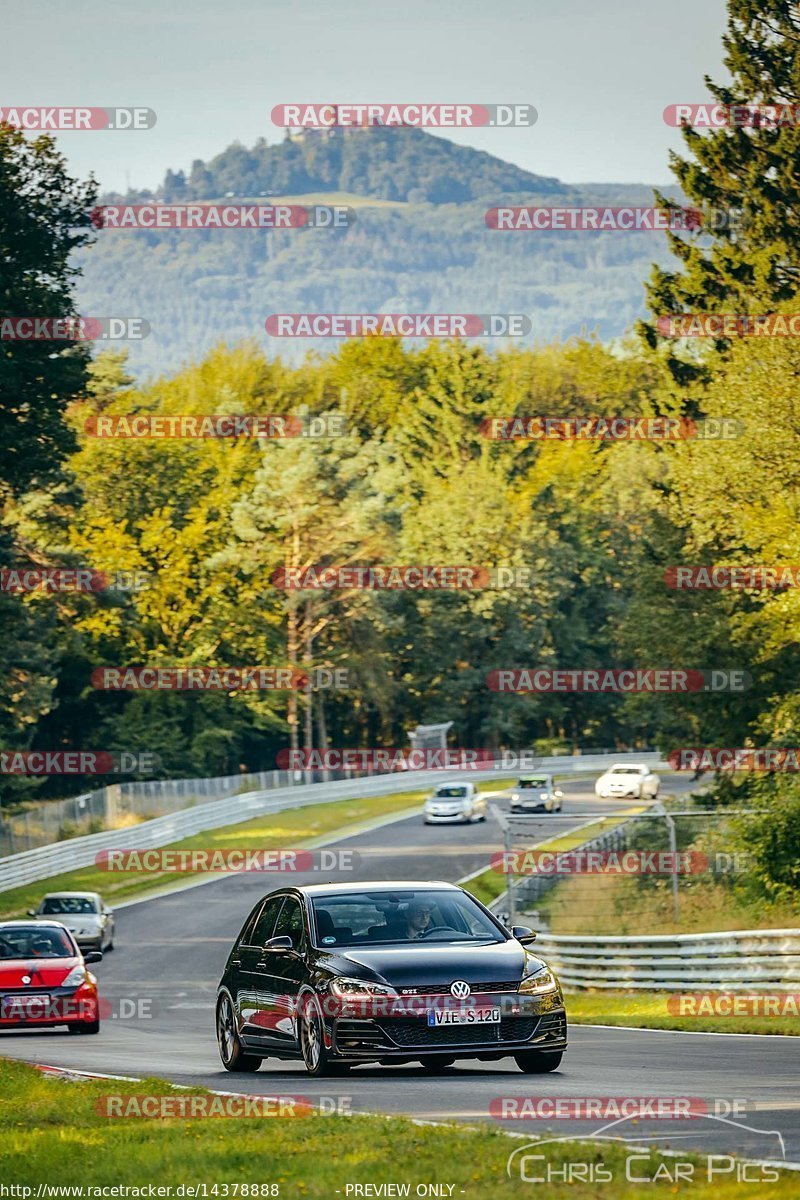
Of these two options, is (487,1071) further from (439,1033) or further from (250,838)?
(250,838)

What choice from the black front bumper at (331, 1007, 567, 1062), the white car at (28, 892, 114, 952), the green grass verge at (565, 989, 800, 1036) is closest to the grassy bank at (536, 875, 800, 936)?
the green grass verge at (565, 989, 800, 1036)

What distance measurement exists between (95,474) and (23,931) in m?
63.3

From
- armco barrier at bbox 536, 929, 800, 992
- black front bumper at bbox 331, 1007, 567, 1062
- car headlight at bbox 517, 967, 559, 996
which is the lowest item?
armco barrier at bbox 536, 929, 800, 992

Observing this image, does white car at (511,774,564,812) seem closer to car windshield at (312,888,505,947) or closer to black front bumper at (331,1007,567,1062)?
car windshield at (312,888,505,947)

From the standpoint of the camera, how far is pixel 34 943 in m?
23.1

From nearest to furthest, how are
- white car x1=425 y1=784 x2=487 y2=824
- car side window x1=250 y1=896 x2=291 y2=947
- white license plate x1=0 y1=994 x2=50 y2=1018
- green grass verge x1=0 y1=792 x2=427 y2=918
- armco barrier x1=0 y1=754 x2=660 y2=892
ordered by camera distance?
1. car side window x1=250 y1=896 x2=291 y2=947
2. white license plate x1=0 y1=994 x2=50 y2=1018
3. green grass verge x1=0 y1=792 x2=427 y2=918
4. armco barrier x1=0 y1=754 x2=660 y2=892
5. white car x1=425 y1=784 x2=487 y2=824

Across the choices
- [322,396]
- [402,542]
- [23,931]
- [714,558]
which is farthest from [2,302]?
[322,396]

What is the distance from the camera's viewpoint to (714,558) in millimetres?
48281

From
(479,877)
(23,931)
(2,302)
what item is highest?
(2,302)

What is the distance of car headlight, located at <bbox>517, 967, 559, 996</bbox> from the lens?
1394 cm

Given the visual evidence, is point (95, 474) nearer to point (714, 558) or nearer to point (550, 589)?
point (550, 589)

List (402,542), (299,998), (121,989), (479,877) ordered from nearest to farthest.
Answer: (299,998), (121,989), (479,877), (402,542)

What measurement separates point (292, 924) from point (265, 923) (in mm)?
772

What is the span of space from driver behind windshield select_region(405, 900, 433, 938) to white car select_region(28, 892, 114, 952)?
25.5m
